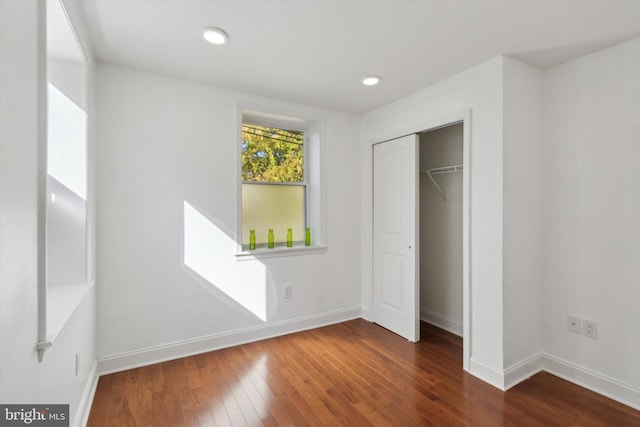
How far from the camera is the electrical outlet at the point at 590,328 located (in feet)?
7.38

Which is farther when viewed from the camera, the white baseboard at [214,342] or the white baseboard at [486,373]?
the white baseboard at [214,342]

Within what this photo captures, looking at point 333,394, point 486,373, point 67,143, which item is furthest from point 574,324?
point 67,143

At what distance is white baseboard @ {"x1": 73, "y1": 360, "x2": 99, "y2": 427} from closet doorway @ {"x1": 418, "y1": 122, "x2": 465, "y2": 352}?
294 cm

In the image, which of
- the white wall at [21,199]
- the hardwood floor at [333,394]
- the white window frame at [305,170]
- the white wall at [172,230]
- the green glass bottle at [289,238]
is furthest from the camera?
the green glass bottle at [289,238]

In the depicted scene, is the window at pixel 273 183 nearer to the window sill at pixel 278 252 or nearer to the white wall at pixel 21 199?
the window sill at pixel 278 252

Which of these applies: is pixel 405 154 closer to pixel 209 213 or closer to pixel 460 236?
pixel 460 236

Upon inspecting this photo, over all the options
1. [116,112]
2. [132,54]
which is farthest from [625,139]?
[116,112]

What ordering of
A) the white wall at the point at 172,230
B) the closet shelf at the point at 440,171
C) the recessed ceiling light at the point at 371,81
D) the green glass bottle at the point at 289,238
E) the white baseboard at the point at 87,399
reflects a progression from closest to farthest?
the white baseboard at the point at 87,399, the white wall at the point at 172,230, the recessed ceiling light at the point at 371,81, the closet shelf at the point at 440,171, the green glass bottle at the point at 289,238

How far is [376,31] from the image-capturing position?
6.56 ft

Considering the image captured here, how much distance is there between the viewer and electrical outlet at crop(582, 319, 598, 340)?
225 cm

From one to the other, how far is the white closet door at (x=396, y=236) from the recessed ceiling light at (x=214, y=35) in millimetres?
1872

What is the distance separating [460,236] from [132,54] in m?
3.31

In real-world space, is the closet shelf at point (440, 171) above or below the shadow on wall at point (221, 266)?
above

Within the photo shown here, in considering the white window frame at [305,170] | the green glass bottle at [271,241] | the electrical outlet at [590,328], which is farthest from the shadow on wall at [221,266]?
the electrical outlet at [590,328]
